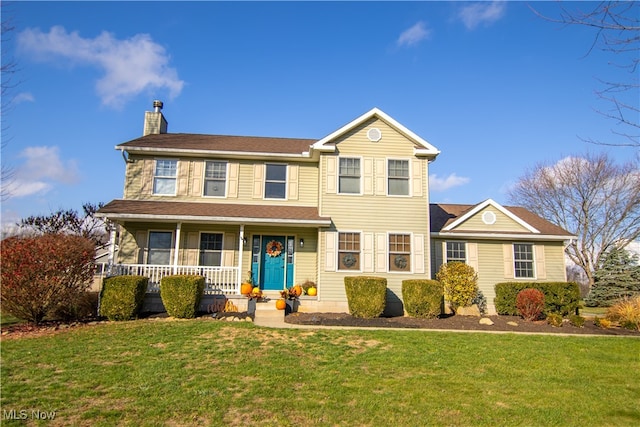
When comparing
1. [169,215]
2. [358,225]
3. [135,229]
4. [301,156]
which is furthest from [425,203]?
[135,229]

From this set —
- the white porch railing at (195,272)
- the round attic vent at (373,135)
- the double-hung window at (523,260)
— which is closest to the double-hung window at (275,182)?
the white porch railing at (195,272)

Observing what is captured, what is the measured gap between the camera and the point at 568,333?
1096 cm

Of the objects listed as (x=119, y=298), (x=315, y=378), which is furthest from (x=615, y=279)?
(x=119, y=298)

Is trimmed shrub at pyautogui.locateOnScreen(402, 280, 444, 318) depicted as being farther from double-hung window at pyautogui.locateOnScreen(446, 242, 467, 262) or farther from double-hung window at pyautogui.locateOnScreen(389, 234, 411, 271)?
double-hung window at pyautogui.locateOnScreen(446, 242, 467, 262)

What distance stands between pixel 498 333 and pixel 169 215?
10635mm

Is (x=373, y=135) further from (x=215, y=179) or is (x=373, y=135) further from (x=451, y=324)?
(x=451, y=324)

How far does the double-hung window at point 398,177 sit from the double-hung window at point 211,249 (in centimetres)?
666

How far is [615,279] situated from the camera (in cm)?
2305

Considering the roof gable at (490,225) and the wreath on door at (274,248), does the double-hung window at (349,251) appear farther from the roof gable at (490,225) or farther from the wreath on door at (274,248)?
the roof gable at (490,225)

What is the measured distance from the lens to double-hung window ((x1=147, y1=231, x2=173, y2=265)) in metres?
14.3

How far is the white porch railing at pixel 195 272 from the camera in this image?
13.0 m

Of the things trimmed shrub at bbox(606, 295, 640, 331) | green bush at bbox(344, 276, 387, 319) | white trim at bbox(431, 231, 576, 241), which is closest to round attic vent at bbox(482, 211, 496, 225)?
white trim at bbox(431, 231, 576, 241)

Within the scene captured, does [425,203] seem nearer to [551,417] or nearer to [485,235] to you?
[485,235]

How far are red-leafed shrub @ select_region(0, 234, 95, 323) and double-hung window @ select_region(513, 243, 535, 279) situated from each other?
589 inches
